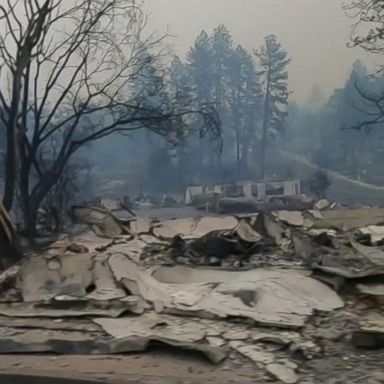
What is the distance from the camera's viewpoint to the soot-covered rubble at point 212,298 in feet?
12.9

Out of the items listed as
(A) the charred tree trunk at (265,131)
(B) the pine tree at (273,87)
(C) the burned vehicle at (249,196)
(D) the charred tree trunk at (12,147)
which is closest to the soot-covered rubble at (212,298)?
(C) the burned vehicle at (249,196)

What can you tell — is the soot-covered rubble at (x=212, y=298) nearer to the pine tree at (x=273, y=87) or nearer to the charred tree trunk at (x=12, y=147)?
the charred tree trunk at (x=12, y=147)

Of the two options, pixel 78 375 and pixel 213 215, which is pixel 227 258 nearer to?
pixel 213 215

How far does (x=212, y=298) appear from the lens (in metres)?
4.84

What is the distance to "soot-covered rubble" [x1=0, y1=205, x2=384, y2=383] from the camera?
155 inches

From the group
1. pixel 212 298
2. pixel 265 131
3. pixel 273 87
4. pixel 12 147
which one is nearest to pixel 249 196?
pixel 265 131

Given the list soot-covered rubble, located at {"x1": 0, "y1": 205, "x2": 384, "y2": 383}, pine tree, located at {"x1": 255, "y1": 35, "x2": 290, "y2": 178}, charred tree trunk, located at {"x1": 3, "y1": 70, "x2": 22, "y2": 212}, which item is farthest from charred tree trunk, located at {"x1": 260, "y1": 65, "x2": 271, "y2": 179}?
charred tree trunk, located at {"x1": 3, "y1": 70, "x2": 22, "y2": 212}

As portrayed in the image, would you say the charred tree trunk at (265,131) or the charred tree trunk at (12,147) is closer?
the charred tree trunk at (12,147)

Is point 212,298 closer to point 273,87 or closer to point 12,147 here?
point 273,87

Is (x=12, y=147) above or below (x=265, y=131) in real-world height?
below

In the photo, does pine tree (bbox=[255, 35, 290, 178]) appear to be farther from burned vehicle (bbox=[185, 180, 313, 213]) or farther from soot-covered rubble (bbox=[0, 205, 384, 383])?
soot-covered rubble (bbox=[0, 205, 384, 383])

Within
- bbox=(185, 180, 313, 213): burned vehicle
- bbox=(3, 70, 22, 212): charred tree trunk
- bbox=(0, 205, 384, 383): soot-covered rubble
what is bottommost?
bbox=(0, 205, 384, 383): soot-covered rubble

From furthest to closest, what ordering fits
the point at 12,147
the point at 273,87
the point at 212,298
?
the point at 273,87, the point at 12,147, the point at 212,298

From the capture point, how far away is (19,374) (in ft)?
12.1
